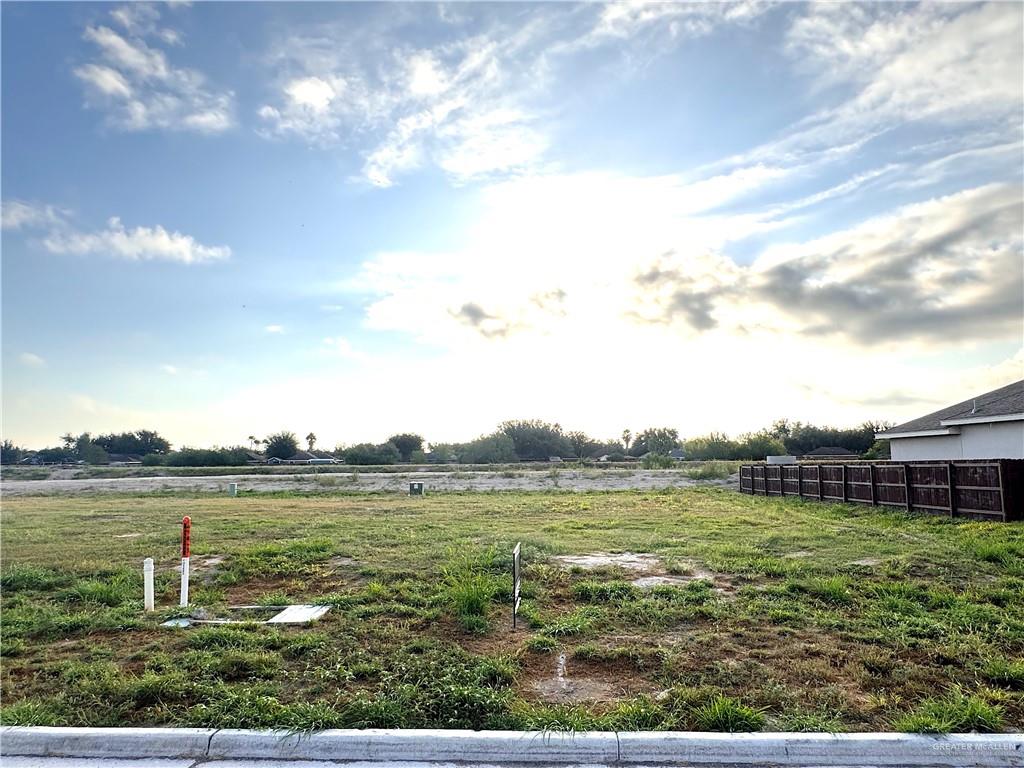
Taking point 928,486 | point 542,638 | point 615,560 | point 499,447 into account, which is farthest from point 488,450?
point 542,638

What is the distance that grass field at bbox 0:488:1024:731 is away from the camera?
4.41m

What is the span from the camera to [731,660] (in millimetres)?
5250

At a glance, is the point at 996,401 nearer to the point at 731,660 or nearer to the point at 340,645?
the point at 731,660

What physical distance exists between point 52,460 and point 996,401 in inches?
4707

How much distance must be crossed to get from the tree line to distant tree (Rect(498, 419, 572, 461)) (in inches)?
5.8

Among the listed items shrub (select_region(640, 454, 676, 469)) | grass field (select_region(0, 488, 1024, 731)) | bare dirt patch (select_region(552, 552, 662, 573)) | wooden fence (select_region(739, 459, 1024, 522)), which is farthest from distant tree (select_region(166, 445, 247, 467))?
bare dirt patch (select_region(552, 552, 662, 573))

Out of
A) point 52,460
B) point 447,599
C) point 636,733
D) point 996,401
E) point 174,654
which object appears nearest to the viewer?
point 636,733

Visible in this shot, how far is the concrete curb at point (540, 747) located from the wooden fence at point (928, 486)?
38.8ft

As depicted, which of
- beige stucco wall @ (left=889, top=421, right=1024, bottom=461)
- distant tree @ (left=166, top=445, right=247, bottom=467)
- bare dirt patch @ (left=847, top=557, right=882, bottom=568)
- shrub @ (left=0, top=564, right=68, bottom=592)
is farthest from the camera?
distant tree @ (left=166, top=445, right=247, bottom=467)

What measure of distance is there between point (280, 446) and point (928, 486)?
9556 cm

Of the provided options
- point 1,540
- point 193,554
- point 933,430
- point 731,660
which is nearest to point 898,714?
point 731,660

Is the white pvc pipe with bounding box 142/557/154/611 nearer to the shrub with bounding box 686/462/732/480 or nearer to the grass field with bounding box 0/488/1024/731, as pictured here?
the grass field with bounding box 0/488/1024/731

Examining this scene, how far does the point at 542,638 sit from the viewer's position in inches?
230

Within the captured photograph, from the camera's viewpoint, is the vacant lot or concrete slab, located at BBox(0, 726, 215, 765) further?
the vacant lot
